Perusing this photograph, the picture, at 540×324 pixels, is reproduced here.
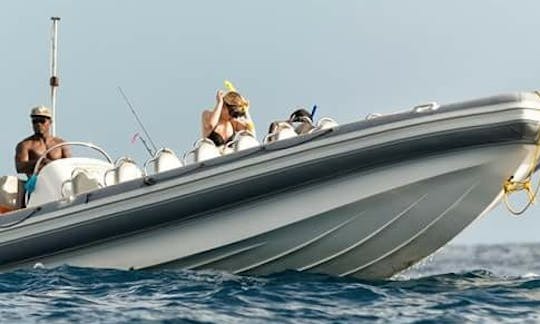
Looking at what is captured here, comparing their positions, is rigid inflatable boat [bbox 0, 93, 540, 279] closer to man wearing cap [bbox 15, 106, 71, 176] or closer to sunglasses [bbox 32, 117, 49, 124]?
man wearing cap [bbox 15, 106, 71, 176]

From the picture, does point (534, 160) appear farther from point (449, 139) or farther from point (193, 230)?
point (193, 230)

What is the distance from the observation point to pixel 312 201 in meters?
8.12

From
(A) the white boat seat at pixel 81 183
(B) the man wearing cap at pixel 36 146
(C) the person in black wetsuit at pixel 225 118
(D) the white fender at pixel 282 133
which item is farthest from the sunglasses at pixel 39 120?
(D) the white fender at pixel 282 133

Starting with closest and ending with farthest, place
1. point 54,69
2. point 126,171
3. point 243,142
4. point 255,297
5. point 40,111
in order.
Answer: point 255,297
point 243,142
point 126,171
point 40,111
point 54,69

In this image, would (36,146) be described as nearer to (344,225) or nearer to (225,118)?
(225,118)

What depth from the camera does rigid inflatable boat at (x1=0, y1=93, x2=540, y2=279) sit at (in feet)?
25.9

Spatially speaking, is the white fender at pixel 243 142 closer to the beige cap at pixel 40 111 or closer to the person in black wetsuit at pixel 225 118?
the person in black wetsuit at pixel 225 118

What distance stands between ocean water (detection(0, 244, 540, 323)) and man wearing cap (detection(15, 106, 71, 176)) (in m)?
1.09

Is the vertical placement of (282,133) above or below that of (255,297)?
above

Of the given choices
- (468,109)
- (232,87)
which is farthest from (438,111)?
(232,87)

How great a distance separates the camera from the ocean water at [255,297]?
6.59 meters

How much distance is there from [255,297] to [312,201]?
111 centimetres

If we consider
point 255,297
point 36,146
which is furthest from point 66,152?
point 255,297

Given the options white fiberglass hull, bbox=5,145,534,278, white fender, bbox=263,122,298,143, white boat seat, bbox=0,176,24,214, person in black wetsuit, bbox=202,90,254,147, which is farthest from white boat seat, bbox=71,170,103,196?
white fender, bbox=263,122,298,143
